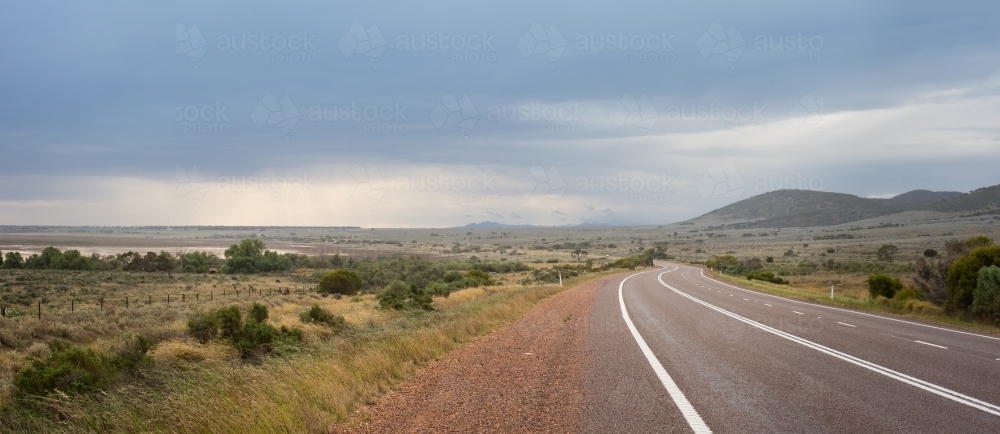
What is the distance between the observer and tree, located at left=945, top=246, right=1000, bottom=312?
20297 mm

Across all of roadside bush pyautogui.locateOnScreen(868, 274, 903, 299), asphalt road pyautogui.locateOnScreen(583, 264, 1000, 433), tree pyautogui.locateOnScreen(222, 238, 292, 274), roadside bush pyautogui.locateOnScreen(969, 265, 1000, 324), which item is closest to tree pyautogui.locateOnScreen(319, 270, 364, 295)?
tree pyautogui.locateOnScreen(222, 238, 292, 274)

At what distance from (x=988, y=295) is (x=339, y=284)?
142 feet

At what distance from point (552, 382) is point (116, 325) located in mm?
24114

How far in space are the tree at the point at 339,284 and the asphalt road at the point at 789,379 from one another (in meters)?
38.7

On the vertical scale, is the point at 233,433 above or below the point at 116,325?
above

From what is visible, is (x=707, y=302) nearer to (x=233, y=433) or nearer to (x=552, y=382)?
(x=552, y=382)

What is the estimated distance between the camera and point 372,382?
9031 millimetres

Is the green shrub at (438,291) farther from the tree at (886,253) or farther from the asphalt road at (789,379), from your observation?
the tree at (886,253)

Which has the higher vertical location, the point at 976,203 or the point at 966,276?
the point at 976,203

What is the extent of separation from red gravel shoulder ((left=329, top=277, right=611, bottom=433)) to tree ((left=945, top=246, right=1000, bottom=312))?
15.0m

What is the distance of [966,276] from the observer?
20469 mm

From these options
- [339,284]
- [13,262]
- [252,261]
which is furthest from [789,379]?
[13,262]

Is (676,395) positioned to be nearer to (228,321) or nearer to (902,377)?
(902,377)

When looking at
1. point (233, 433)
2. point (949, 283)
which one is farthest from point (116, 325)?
point (949, 283)
